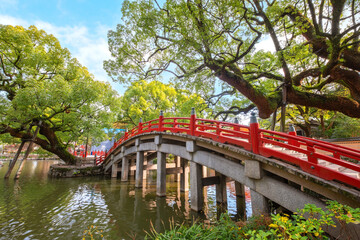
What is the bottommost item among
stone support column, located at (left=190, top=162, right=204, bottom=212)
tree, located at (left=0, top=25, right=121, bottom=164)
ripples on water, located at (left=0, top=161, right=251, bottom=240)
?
ripples on water, located at (left=0, top=161, right=251, bottom=240)

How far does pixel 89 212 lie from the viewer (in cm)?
785

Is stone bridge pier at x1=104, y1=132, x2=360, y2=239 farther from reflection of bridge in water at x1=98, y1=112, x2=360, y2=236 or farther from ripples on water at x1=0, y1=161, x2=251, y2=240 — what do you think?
ripples on water at x1=0, y1=161, x2=251, y2=240

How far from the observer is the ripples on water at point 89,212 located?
19.8ft

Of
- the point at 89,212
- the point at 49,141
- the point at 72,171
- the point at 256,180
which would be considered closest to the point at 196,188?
the point at 256,180

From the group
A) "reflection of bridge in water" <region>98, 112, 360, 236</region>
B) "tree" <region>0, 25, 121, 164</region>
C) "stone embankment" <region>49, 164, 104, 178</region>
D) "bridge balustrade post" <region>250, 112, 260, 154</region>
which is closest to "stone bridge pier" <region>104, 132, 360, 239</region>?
"reflection of bridge in water" <region>98, 112, 360, 236</region>

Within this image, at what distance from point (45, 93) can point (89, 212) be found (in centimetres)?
916

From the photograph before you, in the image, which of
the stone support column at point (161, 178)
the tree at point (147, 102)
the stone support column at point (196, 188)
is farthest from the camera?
the tree at point (147, 102)

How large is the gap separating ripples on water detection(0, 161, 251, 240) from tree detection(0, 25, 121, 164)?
5275 mm

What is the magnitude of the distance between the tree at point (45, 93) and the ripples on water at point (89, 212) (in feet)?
17.3

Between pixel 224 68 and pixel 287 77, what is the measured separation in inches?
119

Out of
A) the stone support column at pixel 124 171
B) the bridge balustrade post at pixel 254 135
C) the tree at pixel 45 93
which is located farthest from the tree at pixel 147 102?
the bridge balustrade post at pixel 254 135

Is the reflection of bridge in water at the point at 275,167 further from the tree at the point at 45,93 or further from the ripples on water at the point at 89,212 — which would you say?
the tree at the point at 45,93

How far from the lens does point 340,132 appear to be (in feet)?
53.5

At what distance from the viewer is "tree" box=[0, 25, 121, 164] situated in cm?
1230
